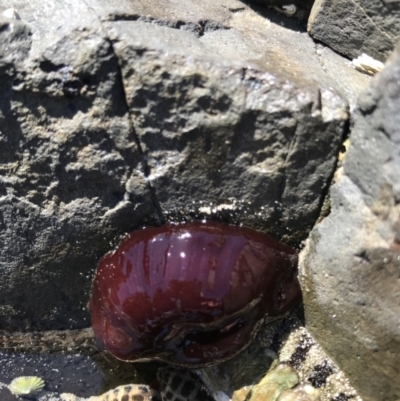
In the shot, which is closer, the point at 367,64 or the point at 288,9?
the point at 367,64

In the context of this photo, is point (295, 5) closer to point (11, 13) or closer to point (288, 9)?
point (288, 9)

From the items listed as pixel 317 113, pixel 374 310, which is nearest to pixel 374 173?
pixel 317 113

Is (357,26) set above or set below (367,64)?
above

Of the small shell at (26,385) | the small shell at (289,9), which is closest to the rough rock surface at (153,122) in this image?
the small shell at (289,9)

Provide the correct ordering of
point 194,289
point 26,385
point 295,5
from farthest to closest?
1. point 26,385
2. point 295,5
3. point 194,289

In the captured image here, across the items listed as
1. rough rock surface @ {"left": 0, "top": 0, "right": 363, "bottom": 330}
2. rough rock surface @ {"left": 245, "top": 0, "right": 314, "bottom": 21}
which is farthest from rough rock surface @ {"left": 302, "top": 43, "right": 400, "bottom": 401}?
rough rock surface @ {"left": 245, "top": 0, "right": 314, "bottom": 21}

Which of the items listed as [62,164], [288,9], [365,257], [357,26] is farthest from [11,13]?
[365,257]

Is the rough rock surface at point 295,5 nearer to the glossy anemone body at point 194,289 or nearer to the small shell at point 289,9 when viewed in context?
the small shell at point 289,9
